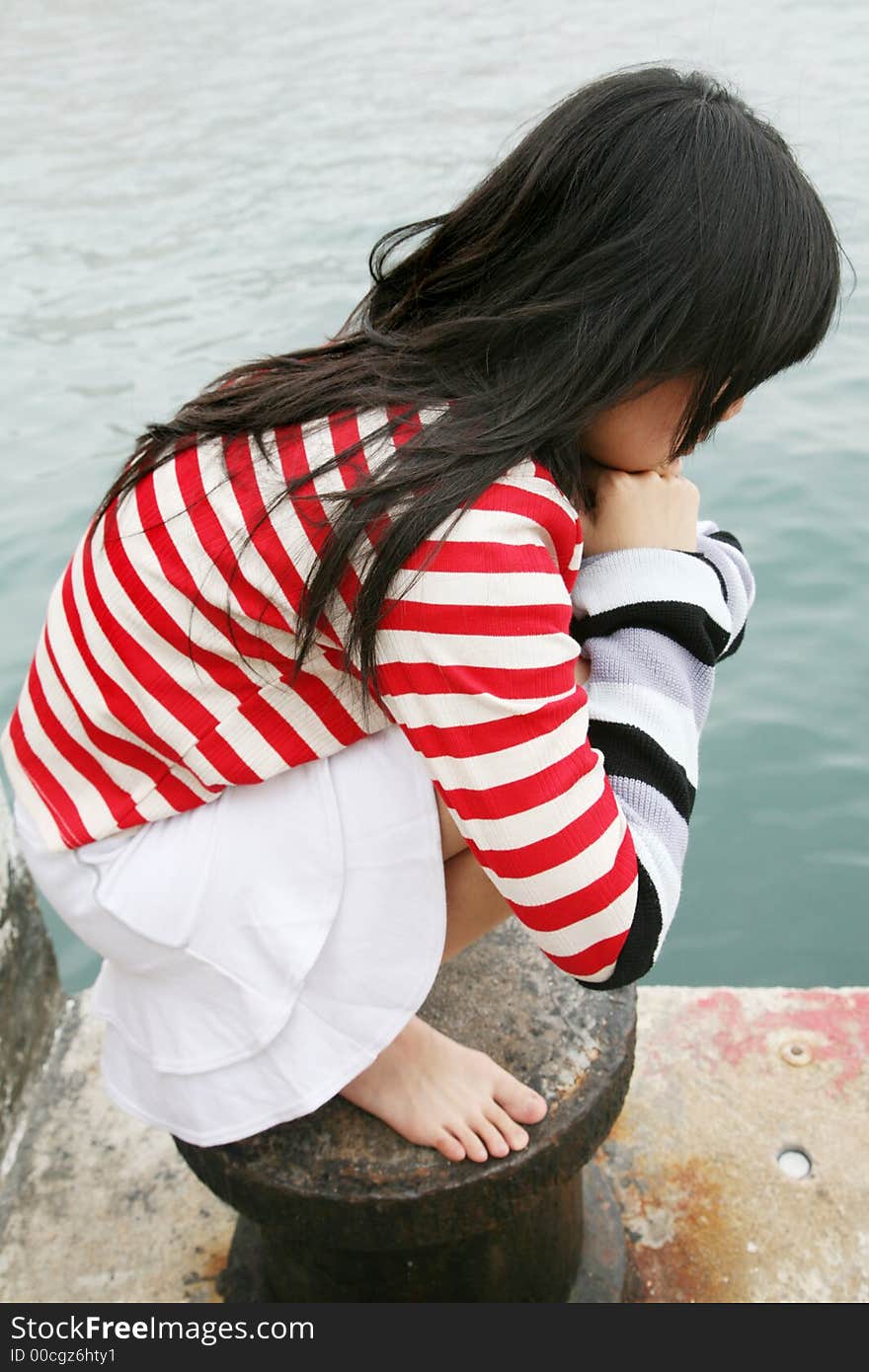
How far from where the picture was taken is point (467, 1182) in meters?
1.56

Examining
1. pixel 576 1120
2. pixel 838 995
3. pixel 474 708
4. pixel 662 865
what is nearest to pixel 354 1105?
pixel 576 1120

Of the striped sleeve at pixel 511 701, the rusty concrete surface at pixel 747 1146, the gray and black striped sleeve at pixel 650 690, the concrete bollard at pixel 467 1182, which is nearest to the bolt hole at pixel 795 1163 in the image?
the rusty concrete surface at pixel 747 1146

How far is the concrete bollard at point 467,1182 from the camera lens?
1.58 m

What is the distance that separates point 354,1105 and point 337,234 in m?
5.73

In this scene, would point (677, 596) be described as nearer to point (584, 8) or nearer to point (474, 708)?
point (474, 708)

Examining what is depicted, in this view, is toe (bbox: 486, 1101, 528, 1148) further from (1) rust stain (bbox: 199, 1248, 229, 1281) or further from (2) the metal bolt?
(2) the metal bolt

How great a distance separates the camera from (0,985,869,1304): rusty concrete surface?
6.41ft

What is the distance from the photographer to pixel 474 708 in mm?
1263

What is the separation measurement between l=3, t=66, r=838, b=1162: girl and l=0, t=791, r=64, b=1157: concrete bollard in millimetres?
556

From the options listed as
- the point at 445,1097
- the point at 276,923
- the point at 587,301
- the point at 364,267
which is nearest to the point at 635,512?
the point at 587,301

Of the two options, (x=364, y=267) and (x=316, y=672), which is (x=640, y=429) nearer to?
(x=316, y=672)

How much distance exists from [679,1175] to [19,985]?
1104 mm

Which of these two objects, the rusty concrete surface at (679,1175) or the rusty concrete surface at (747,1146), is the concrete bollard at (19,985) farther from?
the rusty concrete surface at (747,1146)

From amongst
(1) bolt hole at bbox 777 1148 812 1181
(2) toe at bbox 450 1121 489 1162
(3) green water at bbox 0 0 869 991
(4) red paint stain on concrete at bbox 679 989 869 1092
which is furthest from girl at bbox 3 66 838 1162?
(4) red paint stain on concrete at bbox 679 989 869 1092
